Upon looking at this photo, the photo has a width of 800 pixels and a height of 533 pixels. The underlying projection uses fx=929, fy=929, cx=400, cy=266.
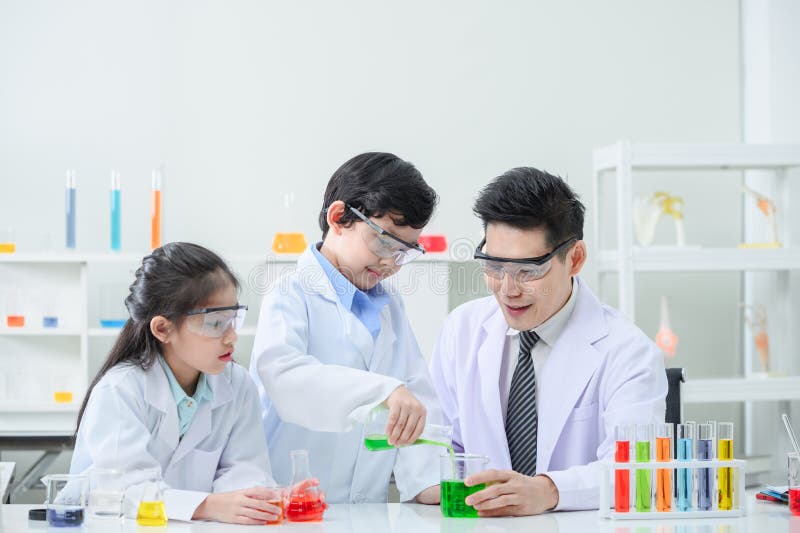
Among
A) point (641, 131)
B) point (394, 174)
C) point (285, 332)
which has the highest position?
point (641, 131)

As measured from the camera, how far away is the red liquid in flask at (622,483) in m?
1.90

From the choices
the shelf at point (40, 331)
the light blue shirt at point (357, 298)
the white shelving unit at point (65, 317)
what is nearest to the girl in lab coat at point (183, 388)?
the light blue shirt at point (357, 298)

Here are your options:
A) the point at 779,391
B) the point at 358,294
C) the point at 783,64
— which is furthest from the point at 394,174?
the point at 783,64

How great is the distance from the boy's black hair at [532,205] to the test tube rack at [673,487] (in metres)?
0.58

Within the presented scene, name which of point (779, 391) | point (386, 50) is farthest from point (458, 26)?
point (779, 391)

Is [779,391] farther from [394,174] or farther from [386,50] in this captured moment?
[394,174]

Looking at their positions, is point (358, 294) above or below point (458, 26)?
below

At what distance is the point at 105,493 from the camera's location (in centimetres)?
188

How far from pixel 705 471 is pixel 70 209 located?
3.28 m

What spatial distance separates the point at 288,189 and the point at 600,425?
2852 mm

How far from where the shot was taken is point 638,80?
5.09 meters

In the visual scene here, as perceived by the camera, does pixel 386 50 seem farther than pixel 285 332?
Yes

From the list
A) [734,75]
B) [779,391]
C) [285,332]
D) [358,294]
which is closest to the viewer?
[285,332]

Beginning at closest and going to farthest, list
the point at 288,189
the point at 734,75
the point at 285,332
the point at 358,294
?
the point at 285,332 → the point at 358,294 → the point at 288,189 → the point at 734,75
